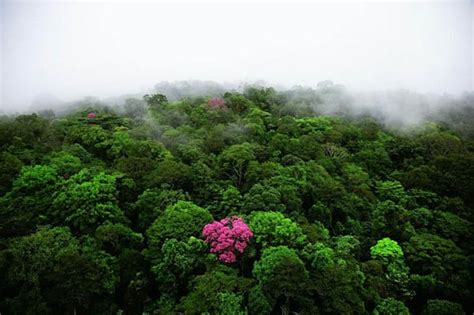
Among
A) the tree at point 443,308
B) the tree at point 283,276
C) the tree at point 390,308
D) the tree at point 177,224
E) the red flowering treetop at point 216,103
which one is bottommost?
the tree at point 443,308

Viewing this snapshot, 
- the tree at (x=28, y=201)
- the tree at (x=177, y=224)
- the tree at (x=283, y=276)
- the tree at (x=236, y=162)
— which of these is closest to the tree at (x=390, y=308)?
the tree at (x=283, y=276)

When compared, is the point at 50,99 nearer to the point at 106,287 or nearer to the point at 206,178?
the point at 206,178

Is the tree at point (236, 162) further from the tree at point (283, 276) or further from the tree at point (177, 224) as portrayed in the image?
the tree at point (283, 276)

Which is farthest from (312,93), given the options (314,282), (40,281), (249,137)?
(40,281)

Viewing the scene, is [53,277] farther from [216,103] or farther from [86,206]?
[216,103]

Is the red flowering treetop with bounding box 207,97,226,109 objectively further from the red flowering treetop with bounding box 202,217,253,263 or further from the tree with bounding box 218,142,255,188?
the red flowering treetop with bounding box 202,217,253,263

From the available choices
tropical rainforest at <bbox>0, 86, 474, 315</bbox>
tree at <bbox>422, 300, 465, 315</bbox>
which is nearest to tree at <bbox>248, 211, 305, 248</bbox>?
tropical rainforest at <bbox>0, 86, 474, 315</bbox>
